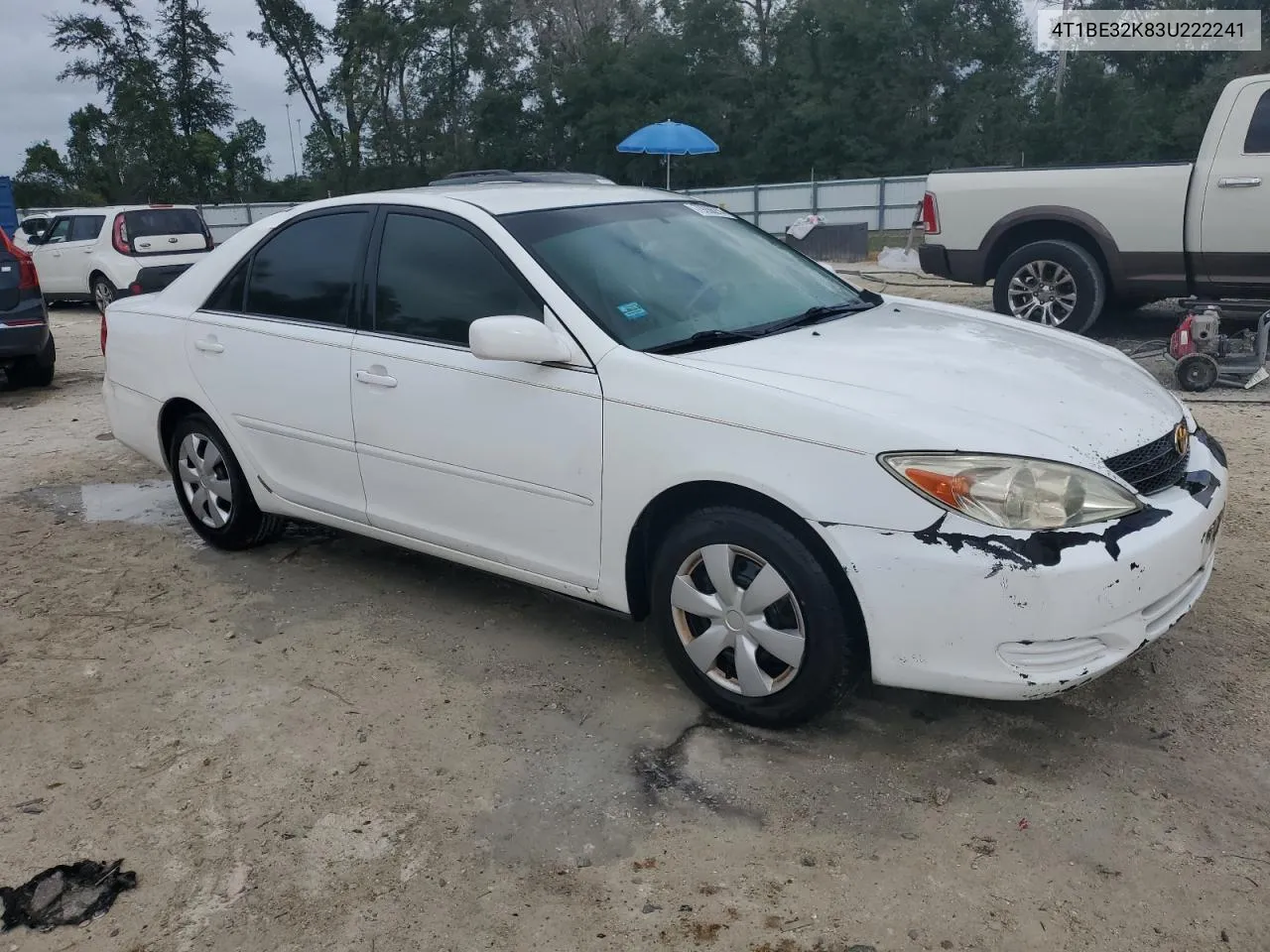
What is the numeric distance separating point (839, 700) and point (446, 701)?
1.29 metres

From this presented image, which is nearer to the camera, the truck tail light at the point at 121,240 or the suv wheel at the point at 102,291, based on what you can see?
the truck tail light at the point at 121,240

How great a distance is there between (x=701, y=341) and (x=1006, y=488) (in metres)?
1.10

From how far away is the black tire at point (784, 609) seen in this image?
294 centimetres

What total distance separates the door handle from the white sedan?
1 cm

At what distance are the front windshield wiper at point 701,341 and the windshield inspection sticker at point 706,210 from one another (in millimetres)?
1033

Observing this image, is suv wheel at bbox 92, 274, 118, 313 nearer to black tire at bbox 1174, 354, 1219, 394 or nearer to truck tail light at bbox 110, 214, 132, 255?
truck tail light at bbox 110, 214, 132, 255

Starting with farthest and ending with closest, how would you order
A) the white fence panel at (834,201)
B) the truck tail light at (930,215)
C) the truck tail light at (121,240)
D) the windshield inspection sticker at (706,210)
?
the white fence panel at (834,201), the truck tail light at (121,240), the truck tail light at (930,215), the windshield inspection sticker at (706,210)

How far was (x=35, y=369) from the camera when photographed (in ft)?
31.3

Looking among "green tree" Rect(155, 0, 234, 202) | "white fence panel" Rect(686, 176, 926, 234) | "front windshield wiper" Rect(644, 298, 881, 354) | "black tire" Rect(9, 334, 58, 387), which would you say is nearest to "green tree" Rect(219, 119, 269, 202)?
"green tree" Rect(155, 0, 234, 202)

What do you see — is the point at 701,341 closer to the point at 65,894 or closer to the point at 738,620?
the point at 738,620

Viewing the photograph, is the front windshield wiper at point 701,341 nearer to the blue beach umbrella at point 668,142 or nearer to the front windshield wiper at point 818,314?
the front windshield wiper at point 818,314

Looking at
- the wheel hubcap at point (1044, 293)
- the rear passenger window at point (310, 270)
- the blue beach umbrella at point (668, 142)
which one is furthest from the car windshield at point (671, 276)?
the blue beach umbrella at point (668, 142)

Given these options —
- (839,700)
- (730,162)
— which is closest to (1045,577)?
(839,700)


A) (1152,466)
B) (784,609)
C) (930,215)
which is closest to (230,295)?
(784,609)
